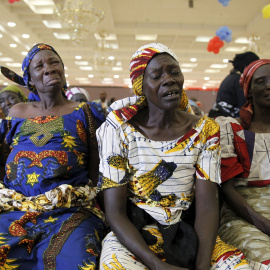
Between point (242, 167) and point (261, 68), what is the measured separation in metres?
0.61

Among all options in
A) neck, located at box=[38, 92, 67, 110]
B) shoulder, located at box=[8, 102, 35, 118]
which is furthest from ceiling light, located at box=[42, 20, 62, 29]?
neck, located at box=[38, 92, 67, 110]

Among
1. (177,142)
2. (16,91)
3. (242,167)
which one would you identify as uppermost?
(16,91)

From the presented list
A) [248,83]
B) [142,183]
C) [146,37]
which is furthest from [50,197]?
[146,37]

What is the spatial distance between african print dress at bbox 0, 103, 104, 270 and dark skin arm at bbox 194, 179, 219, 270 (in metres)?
0.49

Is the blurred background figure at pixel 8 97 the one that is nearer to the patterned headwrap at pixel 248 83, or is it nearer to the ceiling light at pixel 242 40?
the patterned headwrap at pixel 248 83

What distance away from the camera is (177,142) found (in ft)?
5.35

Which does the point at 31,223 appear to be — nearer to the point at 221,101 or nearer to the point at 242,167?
the point at 242,167

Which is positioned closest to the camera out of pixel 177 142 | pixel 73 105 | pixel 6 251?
pixel 6 251

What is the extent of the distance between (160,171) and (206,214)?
0.29m

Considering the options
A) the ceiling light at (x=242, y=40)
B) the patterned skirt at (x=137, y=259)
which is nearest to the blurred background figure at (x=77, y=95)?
the patterned skirt at (x=137, y=259)

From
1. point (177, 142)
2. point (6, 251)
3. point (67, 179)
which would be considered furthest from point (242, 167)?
point (6, 251)

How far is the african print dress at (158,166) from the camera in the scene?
1583 millimetres

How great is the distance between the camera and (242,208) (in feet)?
5.81

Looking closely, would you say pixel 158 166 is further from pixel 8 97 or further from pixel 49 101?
pixel 8 97
